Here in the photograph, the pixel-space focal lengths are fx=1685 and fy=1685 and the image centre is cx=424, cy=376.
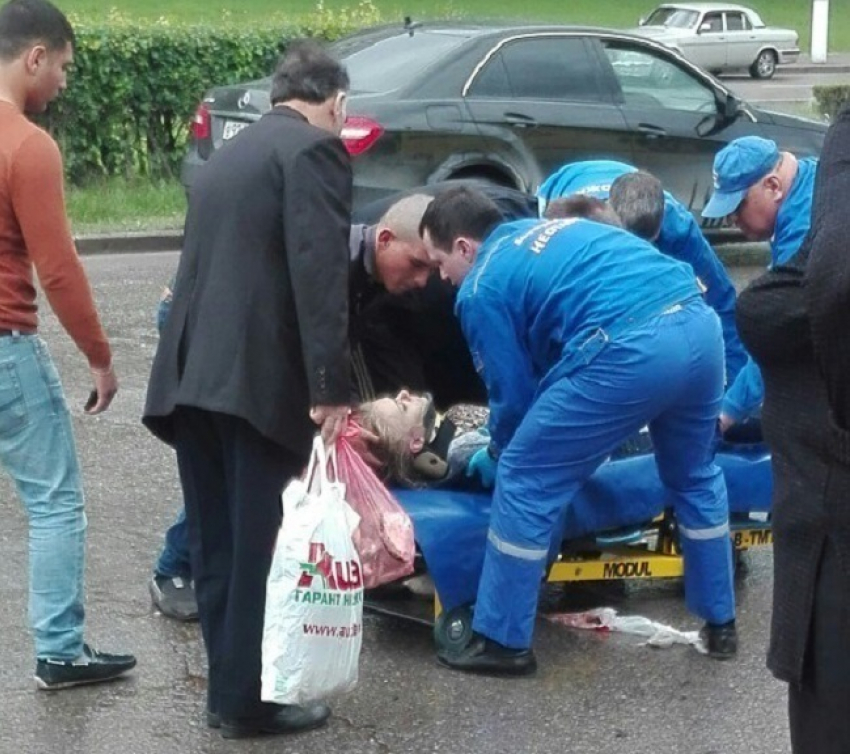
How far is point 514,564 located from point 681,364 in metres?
0.74

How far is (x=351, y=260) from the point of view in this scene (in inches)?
194

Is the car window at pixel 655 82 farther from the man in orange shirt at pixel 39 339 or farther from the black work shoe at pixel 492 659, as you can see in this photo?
the man in orange shirt at pixel 39 339

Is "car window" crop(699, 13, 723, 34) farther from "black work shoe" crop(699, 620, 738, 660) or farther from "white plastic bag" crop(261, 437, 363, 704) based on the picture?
"white plastic bag" crop(261, 437, 363, 704)

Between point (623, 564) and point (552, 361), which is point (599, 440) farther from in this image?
point (623, 564)

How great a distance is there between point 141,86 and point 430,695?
10259 mm

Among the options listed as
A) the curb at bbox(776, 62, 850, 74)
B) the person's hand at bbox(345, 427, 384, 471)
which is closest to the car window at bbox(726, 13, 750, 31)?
the curb at bbox(776, 62, 850, 74)

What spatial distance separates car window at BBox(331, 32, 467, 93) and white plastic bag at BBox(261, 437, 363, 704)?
281 inches

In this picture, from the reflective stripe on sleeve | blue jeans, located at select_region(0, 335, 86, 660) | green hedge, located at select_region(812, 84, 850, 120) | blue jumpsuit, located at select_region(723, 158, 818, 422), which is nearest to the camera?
blue jeans, located at select_region(0, 335, 86, 660)

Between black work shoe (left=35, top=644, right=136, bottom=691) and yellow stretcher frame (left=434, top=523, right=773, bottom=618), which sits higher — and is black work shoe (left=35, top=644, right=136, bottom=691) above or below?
above

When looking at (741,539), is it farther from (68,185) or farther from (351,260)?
(68,185)

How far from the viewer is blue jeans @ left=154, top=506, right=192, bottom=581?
208 inches

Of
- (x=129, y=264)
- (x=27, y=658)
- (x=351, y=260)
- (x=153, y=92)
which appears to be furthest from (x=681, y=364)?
(x=153, y=92)

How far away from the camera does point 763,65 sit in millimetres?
36875

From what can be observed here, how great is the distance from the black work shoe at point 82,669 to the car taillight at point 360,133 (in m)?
6.35
